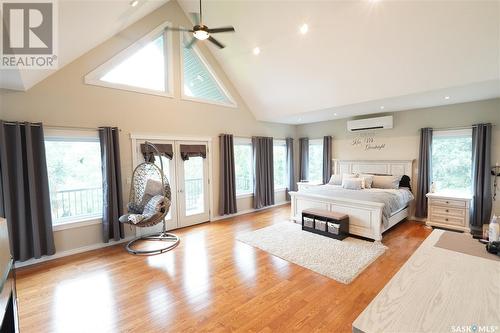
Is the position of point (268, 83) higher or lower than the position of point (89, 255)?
higher

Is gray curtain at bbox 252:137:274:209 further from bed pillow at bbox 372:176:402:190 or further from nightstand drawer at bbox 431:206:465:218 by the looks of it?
nightstand drawer at bbox 431:206:465:218

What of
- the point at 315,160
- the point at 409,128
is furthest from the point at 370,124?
the point at 315,160

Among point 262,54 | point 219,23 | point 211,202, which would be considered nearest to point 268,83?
point 262,54

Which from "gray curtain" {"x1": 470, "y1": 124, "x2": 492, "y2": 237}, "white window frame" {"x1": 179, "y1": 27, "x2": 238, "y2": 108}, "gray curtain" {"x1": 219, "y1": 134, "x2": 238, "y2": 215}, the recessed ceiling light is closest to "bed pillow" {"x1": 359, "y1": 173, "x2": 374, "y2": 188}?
"gray curtain" {"x1": 470, "y1": 124, "x2": 492, "y2": 237}

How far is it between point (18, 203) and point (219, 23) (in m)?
4.49

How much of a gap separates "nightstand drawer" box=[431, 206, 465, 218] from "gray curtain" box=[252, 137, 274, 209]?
3.75 metres

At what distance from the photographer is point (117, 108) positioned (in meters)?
4.22

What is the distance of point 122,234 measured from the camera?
4230 mm

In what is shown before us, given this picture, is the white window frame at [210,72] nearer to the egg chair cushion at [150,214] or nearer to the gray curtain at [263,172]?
the gray curtain at [263,172]

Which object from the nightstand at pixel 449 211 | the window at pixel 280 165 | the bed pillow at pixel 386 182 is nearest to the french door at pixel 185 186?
the window at pixel 280 165

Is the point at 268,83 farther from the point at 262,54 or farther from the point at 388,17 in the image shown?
the point at 388,17

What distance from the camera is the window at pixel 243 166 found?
6.33m

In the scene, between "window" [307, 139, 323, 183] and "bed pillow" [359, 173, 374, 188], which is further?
"window" [307, 139, 323, 183]

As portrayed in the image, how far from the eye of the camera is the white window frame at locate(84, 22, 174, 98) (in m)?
3.98
